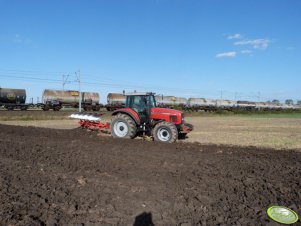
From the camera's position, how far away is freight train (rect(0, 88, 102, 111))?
54188 mm

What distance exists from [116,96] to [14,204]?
198 feet

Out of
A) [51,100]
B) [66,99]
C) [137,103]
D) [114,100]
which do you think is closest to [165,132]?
[137,103]

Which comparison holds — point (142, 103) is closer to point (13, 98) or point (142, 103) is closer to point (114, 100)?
point (13, 98)

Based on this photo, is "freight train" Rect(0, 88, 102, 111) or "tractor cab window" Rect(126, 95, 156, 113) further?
"freight train" Rect(0, 88, 102, 111)

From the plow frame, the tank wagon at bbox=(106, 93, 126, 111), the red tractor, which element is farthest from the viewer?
the tank wagon at bbox=(106, 93, 126, 111)

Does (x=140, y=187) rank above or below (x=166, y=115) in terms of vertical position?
below

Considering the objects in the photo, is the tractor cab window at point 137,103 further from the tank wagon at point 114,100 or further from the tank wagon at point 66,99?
the tank wagon at point 114,100

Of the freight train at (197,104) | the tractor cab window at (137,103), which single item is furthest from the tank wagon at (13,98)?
the tractor cab window at (137,103)

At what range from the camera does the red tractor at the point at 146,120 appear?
644 inches

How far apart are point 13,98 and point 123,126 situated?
4151cm

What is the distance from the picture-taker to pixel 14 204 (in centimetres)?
632

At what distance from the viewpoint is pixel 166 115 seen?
16750 millimetres

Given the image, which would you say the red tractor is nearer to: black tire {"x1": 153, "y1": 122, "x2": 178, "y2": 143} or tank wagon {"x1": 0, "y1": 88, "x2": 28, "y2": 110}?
black tire {"x1": 153, "y1": 122, "x2": 178, "y2": 143}

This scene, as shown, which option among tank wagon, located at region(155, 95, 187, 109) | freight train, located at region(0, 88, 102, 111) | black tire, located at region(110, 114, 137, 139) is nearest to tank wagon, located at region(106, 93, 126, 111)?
freight train, located at region(0, 88, 102, 111)
